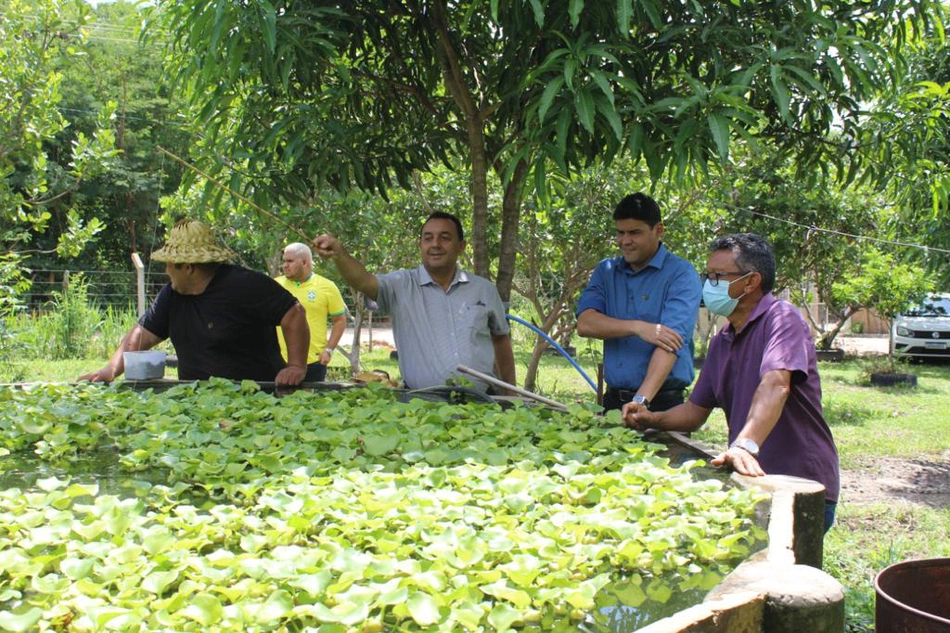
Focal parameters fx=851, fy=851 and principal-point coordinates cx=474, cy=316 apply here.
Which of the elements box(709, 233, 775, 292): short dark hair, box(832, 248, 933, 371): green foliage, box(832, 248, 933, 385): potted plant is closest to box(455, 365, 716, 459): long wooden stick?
box(709, 233, 775, 292): short dark hair

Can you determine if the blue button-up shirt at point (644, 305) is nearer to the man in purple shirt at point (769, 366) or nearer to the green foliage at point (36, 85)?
the man in purple shirt at point (769, 366)

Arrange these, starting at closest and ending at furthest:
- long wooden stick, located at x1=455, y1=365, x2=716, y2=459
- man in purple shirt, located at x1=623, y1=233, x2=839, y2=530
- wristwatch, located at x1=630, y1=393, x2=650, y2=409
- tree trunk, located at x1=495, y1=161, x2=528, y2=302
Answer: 1. man in purple shirt, located at x1=623, y1=233, x2=839, y2=530
2. long wooden stick, located at x1=455, y1=365, x2=716, y2=459
3. wristwatch, located at x1=630, y1=393, x2=650, y2=409
4. tree trunk, located at x1=495, y1=161, x2=528, y2=302

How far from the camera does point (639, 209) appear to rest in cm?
324

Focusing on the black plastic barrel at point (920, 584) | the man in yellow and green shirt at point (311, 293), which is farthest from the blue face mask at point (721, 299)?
the man in yellow and green shirt at point (311, 293)

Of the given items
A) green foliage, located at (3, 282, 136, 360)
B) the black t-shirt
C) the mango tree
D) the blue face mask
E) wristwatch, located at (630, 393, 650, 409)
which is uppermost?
the mango tree

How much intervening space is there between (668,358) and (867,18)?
164 cm

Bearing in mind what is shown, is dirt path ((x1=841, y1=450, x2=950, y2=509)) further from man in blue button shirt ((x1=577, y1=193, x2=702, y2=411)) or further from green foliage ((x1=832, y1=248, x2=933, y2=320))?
green foliage ((x1=832, y1=248, x2=933, y2=320))

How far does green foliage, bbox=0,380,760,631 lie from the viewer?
4.56 ft

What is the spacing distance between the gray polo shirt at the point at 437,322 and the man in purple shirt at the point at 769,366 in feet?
3.35

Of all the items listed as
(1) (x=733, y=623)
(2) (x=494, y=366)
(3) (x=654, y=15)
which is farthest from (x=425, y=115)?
(1) (x=733, y=623)

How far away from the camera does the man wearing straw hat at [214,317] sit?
11.7 ft

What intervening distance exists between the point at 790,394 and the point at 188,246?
7.94ft

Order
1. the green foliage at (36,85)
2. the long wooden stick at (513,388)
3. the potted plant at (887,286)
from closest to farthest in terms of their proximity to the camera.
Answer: the long wooden stick at (513,388), the green foliage at (36,85), the potted plant at (887,286)

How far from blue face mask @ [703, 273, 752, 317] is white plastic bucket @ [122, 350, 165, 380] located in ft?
7.65
